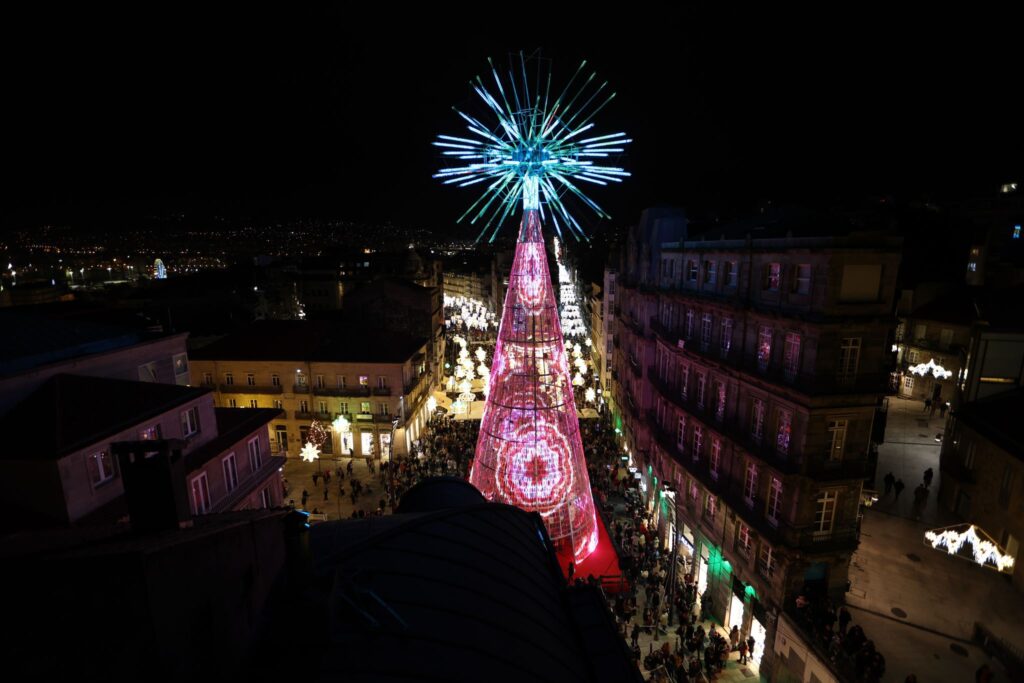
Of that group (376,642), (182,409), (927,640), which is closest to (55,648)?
(376,642)

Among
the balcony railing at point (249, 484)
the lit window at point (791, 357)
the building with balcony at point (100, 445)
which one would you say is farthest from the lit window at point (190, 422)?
the lit window at point (791, 357)

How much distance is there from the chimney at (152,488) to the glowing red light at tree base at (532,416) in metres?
15.9

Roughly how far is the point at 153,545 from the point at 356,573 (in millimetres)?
4080

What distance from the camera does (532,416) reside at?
21.2 metres

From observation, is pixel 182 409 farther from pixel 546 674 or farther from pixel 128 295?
pixel 128 295

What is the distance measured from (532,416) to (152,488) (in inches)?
645

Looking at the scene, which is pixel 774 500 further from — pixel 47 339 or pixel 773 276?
pixel 47 339

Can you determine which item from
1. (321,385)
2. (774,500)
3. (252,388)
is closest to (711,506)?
(774,500)

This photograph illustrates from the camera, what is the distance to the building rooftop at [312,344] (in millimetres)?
39281

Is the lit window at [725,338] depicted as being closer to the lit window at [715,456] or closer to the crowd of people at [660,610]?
the lit window at [715,456]

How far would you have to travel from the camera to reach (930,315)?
4150 centimetres

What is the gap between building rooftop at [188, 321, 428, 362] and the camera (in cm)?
3928

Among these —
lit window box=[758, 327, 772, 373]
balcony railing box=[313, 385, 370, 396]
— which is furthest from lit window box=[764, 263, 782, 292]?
balcony railing box=[313, 385, 370, 396]

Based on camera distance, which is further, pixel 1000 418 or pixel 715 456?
pixel 715 456
